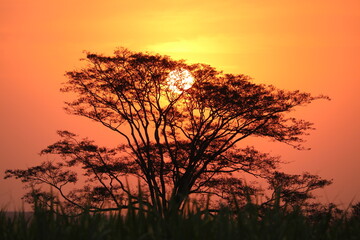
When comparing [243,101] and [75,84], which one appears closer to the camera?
[243,101]

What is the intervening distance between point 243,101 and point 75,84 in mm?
8663

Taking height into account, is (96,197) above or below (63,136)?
below

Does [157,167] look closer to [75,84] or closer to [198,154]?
[198,154]

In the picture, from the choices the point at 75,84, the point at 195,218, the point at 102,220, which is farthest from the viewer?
the point at 75,84

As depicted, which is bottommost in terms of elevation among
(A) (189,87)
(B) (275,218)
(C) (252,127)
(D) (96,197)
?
(B) (275,218)

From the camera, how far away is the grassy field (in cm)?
439

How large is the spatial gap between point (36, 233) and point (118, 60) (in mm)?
21983

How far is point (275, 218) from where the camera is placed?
182 inches

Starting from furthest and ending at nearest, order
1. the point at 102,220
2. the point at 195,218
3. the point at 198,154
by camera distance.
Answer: the point at 198,154, the point at 102,220, the point at 195,218

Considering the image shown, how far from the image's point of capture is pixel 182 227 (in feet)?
14.3

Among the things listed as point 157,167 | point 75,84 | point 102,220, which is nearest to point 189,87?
point 157,167

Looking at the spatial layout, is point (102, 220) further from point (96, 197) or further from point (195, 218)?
point (96, 197)

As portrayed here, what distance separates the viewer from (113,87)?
1049 inches

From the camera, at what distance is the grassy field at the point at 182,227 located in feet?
14.4
